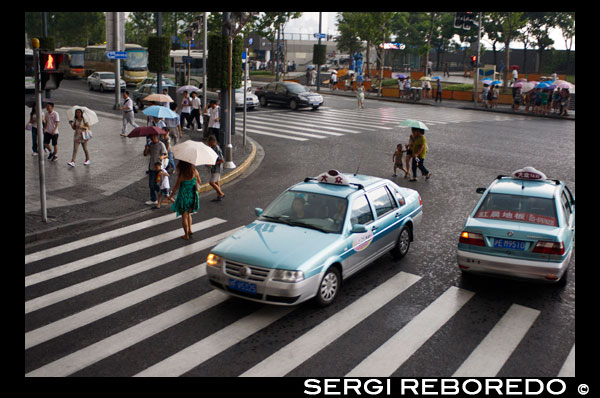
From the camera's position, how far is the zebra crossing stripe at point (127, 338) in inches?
255

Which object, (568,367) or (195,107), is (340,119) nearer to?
(195,107)

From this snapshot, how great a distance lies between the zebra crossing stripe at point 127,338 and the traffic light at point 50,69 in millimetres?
5855

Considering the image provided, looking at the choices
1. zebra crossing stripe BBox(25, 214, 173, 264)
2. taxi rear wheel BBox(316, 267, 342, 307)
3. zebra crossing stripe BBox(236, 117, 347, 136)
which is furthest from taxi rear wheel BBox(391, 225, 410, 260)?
zebra crossing stripe BBox(236, 117, 347, 136)

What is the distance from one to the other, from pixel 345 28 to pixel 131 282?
69.5 m

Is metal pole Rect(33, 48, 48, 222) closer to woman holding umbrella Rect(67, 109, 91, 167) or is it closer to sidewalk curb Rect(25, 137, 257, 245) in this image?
sidewalk curb Rect(25, 137, 257, 245)

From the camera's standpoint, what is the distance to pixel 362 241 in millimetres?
8883

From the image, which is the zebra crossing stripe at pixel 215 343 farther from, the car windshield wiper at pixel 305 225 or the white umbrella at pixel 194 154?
the white umbrella at pixel 194 154

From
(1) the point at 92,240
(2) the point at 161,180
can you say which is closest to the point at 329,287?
(1) the point at 92,240

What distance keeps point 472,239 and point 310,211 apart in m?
2.49

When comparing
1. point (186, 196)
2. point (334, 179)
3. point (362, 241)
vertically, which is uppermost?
point (334, 179)

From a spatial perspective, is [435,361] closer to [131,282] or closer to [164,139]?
[131,282]

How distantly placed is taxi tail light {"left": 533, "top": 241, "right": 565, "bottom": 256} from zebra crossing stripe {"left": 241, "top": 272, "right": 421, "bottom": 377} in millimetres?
1935

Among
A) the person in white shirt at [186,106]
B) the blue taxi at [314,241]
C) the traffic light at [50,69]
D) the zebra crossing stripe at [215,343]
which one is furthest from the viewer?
the person in white shirt at [186,106]

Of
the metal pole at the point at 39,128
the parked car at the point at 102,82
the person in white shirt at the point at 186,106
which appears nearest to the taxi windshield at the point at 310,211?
the metal pole at the point at 39,128
